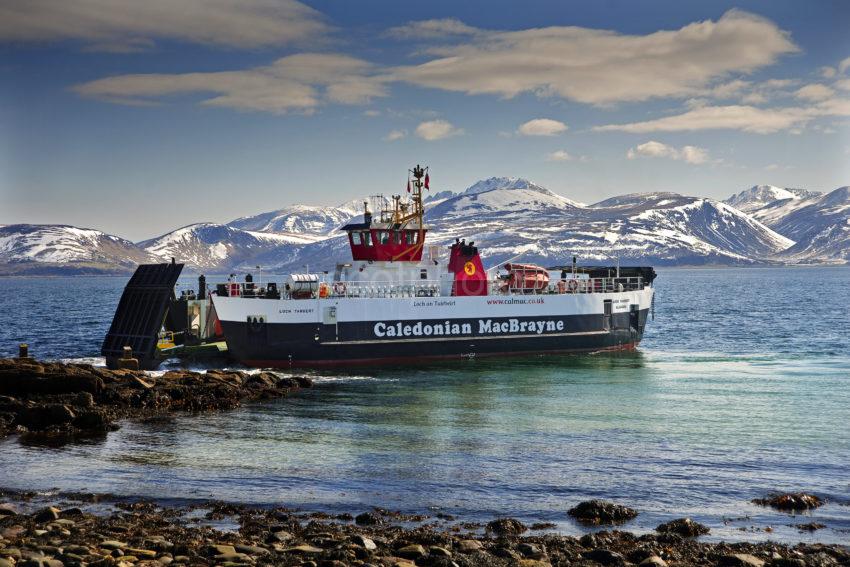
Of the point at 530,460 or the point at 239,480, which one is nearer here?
the point at 239,480

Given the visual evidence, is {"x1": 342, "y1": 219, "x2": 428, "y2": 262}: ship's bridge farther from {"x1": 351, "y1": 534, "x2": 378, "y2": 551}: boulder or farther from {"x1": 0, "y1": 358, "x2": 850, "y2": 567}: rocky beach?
{"x1": 351, "y1": 534, "x2": 378, "y2": 551}: boulder

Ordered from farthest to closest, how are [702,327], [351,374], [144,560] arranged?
[702,327] → [351,374] → [144,560]

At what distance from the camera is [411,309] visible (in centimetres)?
4575

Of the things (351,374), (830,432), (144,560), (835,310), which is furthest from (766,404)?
(835,310)

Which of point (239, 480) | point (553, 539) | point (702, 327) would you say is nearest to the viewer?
point (553, 539)

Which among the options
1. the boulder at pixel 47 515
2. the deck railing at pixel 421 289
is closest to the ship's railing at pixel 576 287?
the deck railing at pixel 421 289

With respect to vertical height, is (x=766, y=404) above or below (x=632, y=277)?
below

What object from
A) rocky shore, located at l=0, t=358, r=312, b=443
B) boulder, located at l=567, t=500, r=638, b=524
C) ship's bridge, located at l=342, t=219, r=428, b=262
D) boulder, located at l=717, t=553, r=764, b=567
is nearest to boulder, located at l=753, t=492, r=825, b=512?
boulder, located at l=567, t=500, r=638, b=524

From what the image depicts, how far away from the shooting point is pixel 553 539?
16594mm

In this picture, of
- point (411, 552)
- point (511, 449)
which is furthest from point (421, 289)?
point (411, 552)

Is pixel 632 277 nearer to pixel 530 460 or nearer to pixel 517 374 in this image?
pixel 517 374

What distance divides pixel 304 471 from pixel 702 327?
2213 inches

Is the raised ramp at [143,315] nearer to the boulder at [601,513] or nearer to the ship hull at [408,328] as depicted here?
the ship hull at [408,328]

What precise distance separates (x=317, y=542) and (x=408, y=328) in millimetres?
30024
